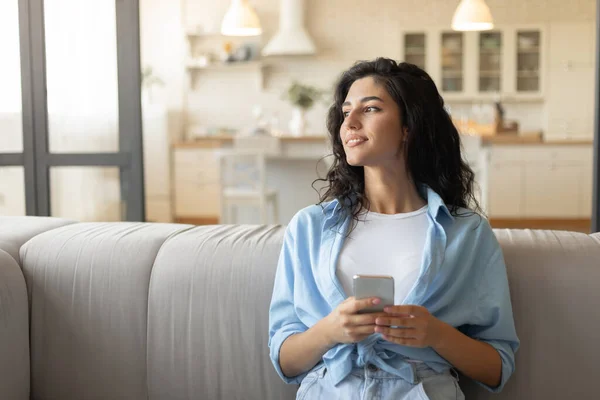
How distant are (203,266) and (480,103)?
20.5ft

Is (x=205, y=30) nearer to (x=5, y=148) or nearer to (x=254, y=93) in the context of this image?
(x=254, y=93)

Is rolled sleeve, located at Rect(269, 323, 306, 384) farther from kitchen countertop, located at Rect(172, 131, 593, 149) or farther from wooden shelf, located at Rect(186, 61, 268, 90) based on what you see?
wooden shelf, located at Rect(186, 61, 268, 90)

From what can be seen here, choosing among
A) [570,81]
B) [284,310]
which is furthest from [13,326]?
[570,81]

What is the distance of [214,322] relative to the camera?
5.85 ft

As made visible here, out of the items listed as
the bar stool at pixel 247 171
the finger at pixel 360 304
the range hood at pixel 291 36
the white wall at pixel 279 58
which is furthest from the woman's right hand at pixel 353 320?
the white wall at pixel 279 58

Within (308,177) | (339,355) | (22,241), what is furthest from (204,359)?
(308,177)

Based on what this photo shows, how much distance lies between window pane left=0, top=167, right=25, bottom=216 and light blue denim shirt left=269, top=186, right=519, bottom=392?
172 centimetres

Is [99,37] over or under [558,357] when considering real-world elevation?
over

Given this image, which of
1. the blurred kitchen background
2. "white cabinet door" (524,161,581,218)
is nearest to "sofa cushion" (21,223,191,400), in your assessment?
the blurred kitchen background

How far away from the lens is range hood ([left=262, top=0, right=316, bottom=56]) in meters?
7.50

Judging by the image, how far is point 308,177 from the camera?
6.15m

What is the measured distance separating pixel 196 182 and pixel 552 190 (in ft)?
10.8

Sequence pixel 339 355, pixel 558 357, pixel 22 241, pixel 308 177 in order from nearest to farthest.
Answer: pixel 339 355, pixel 558 357, pixel 22 241, pixel 308 177

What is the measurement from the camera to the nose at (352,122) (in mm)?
1589
